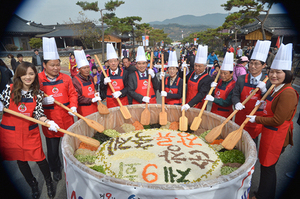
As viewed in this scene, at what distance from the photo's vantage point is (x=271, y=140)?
2.59 metres

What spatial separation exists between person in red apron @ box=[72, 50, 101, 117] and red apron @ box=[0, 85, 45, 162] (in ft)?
3.67

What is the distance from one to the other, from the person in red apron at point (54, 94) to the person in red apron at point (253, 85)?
303 centimetres

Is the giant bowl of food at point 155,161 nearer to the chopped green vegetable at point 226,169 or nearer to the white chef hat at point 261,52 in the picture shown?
the chopped green vegetable at point 226,169

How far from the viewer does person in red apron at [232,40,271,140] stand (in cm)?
323

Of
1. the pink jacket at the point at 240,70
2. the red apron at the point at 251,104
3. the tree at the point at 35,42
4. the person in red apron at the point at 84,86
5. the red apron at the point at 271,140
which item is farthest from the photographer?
the tree at the point at 35,42

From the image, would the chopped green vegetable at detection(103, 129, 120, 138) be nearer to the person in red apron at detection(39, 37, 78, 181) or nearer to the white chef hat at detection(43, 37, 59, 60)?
the person in red apron at detection(39, 37, 78, 181)

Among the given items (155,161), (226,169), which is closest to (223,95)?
(226,169)

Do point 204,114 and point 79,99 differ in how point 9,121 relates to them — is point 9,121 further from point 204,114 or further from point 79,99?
point 204,114

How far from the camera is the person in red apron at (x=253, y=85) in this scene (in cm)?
323

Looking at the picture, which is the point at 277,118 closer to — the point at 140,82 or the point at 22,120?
the point at 140,82

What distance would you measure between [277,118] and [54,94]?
11.6ft

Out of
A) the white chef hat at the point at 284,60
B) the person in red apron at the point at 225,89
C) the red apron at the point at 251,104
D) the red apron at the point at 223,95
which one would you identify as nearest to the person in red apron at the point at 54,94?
the person in red apron at the point at 225,89

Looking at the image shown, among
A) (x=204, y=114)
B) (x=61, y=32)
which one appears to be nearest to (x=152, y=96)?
(x=204, y=114)

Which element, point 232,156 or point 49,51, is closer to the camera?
point 232,156
